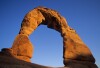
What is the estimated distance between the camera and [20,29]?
90.3ft

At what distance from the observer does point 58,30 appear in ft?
95.5

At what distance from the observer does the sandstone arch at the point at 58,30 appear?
23938 mm

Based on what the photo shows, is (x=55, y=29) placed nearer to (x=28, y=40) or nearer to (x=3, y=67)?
(x=28, y=40)

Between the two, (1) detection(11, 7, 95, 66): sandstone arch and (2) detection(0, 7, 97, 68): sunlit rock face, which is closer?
(2) detection(0, 7, 97, 68): sunlit rock face

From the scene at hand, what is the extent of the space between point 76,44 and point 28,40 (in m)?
7.31

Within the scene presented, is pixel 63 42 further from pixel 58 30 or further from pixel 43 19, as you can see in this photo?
pixel 43 19

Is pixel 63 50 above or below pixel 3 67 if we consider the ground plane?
above

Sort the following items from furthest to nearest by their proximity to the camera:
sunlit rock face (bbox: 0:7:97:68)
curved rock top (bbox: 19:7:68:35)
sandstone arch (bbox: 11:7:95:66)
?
1. curved rock top (bbox: 19:7:68:35)
2. sandstone arch (bbox: 11:7:95:66)
3. sunlit rock face (bbox: 0:7:97:68)

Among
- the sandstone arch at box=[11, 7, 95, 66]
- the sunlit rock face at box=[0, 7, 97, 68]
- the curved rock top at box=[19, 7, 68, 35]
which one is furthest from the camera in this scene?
the curved rock top at box=[19, 7, 68, 35]

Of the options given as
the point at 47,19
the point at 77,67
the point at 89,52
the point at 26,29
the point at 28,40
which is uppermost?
the point at 47,19

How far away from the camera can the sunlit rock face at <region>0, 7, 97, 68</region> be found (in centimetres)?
2364

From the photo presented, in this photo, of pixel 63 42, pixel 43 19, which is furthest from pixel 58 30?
pixel 63 42

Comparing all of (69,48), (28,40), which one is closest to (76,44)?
(69,48)

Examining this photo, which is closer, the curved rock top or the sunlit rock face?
the sunlit rock face
